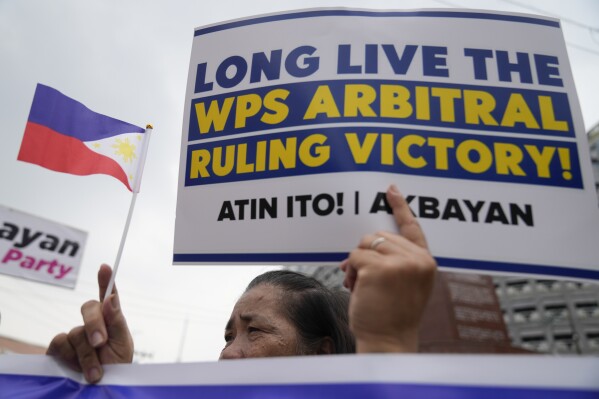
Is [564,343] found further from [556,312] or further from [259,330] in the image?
[259,330]

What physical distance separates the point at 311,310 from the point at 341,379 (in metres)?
0.99

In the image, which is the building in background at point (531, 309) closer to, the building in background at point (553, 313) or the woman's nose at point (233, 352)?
the building in background at point (553, 313)

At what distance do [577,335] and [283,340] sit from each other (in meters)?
44.4

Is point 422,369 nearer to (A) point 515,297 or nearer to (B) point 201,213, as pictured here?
(B) point 201,213

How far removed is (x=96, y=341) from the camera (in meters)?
1.23

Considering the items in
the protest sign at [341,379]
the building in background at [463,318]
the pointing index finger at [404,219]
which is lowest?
the protest sign at [341,379]

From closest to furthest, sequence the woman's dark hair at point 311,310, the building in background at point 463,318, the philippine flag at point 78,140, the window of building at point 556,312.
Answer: the philippine flag at point 78,140 → the woman's dark hair at point 311,310 → the building in background at point 463,318 → the window of building at point 556,312

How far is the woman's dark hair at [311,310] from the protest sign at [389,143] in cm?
59

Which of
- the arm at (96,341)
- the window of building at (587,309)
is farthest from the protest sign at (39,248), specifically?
the window of building at (587,309)

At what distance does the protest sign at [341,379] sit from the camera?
913 mm

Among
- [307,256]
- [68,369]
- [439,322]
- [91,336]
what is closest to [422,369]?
[307,256]

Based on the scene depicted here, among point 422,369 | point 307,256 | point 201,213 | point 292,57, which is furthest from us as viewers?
point 292,57

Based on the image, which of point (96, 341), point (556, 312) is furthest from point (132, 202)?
point (556, 312)

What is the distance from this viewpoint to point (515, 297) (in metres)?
42.4
